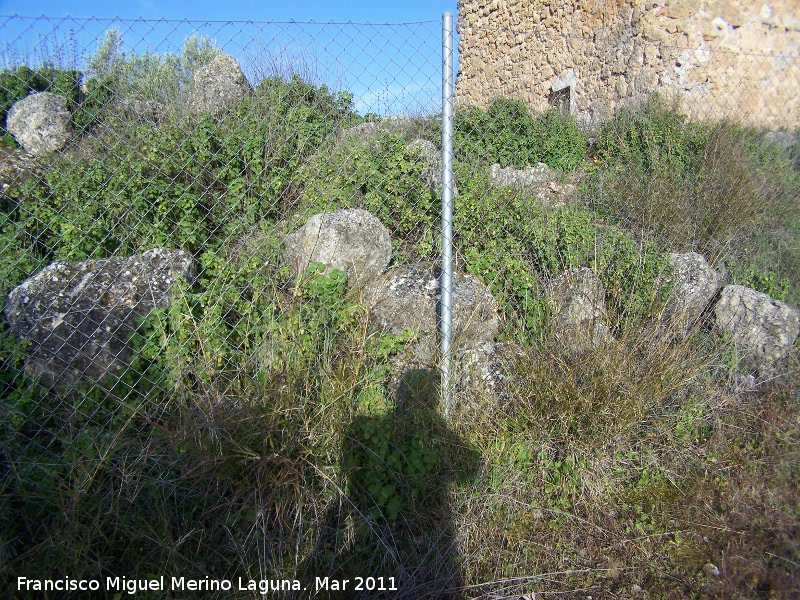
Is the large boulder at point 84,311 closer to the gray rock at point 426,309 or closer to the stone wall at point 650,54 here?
the gray rock at point 426,309

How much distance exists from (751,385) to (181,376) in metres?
3.33

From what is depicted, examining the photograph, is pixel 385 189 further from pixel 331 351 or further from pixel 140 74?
pixel 140 74

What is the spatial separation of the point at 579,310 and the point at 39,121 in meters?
5.36

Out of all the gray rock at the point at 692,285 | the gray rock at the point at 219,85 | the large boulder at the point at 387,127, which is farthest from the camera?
the gray rock at the point at 219,85

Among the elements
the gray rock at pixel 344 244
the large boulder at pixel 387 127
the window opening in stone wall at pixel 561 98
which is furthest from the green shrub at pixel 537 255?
the window opening in stone wall at pixel 561 98

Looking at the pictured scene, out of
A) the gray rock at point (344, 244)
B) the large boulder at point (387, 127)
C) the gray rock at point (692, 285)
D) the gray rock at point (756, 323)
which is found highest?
the large boulder at point (387, 127)

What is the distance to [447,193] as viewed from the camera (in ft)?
9.12

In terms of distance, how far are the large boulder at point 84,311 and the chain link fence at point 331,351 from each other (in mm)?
15

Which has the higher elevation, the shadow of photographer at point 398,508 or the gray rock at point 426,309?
the gray rock at point 426,309

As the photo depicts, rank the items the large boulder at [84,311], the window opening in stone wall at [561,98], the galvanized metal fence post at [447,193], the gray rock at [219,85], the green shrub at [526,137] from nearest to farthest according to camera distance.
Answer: the galvanized metal fence post at [447,193] → the large boulder at [84,311] → the gray rock at [219,85] → the green shrub at [526,137] → the window opening in stone wall at [561,98]

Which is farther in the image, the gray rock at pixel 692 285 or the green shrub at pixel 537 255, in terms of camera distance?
the gray rock at pixel 692 285

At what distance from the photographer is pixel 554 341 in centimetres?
305

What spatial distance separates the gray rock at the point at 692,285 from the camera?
3.61 m

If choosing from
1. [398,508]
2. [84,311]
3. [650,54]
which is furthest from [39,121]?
[650,54]
